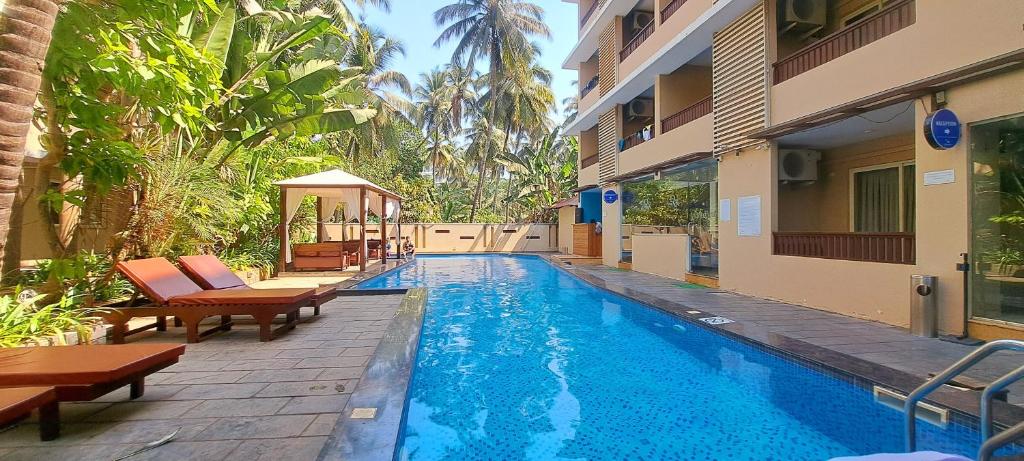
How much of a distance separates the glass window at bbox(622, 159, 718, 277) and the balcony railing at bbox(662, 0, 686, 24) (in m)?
3.89

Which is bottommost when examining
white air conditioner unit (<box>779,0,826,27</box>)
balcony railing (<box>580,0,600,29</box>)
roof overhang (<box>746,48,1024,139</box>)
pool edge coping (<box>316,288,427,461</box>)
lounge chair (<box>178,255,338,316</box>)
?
pool edge coping (<box>316,288,427,461</box>)

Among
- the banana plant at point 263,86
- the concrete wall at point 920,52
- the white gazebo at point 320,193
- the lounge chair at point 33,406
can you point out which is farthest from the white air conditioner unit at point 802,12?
the lounge chair at point 33,406

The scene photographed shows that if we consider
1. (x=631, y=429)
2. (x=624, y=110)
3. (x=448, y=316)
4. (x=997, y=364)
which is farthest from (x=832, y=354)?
(x=624, y=110)

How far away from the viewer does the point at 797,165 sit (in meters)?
9.31

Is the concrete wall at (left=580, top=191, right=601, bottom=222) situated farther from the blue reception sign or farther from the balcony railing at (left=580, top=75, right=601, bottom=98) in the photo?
the blue reception sign

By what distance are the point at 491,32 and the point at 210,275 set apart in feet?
77.8

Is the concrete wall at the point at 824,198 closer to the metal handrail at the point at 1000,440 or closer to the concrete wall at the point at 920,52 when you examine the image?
the concrete wall at the point at 920,52

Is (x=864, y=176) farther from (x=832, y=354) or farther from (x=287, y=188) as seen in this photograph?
(x=287, y=188)

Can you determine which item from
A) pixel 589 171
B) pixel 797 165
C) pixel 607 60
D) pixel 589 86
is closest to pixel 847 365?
pixel 797 165

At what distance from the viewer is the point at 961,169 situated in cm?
562

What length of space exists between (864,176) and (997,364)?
228 inches

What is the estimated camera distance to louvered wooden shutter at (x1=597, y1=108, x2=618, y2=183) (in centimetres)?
1653

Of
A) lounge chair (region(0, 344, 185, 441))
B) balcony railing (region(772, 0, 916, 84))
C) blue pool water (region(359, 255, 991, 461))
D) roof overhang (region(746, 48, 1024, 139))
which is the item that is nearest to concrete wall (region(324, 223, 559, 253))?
balcony railing (region(772, 0, 916, 84))

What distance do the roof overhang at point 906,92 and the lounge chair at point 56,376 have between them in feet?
26.7
